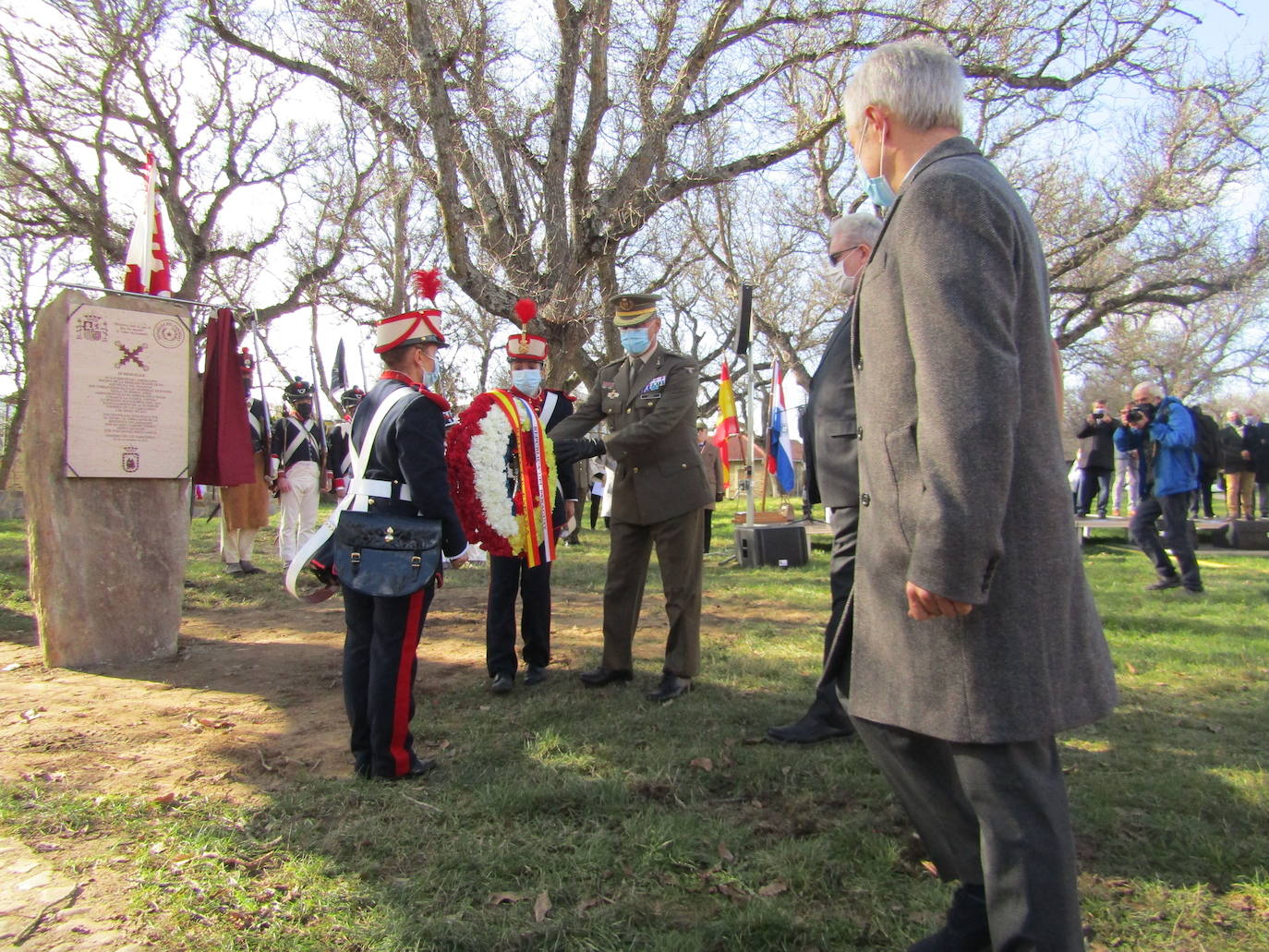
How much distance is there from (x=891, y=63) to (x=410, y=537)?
261 cm

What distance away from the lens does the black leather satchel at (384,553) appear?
3.63 metres

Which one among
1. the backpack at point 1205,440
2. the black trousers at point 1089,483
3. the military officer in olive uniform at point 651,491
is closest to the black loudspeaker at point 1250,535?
the backpack at point 1205,440

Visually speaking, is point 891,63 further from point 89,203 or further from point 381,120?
point 89,203

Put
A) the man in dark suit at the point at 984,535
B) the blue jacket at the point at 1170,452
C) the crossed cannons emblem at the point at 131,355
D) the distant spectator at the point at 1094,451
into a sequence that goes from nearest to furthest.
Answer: the man in dark suit at the point at 984,535 → the crossed cannons emblem at the point at 131,355 → the blue jacket at the point at 1170,452 → the distant spectator at the point at 1094,451

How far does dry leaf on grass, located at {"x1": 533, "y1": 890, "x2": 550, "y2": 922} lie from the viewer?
2.56 meters

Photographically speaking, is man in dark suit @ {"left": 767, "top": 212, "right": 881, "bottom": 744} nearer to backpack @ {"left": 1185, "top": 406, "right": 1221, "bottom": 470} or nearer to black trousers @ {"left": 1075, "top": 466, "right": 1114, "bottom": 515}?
backpack @ {"left": 1185, "top": 406, "right": 1221, "bottom": 470}

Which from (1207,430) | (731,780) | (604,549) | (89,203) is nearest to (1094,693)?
(731,780)

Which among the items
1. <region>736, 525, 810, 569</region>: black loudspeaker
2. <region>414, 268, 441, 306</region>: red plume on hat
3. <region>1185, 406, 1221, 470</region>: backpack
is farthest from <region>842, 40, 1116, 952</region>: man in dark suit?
<region>1185, 406, 1221, 470</region>: backpack

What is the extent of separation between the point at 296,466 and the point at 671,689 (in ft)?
24.4

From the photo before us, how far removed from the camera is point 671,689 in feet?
15.8

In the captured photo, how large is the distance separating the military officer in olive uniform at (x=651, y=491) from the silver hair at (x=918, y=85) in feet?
Answer: 9.54

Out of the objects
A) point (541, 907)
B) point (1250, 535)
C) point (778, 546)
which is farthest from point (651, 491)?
point (1250, 535)

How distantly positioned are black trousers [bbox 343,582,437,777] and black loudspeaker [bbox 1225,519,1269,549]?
12562mm

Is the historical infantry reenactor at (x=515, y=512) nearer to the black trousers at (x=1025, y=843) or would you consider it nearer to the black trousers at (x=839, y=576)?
→ the black trousers at (x=839, y=576)
